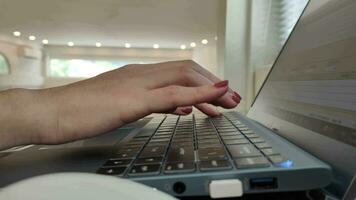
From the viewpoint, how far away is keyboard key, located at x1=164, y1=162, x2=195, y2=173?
23cm

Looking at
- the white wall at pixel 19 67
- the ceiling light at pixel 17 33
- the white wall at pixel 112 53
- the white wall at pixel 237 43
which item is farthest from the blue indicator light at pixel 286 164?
the white wall at pixel 112 53

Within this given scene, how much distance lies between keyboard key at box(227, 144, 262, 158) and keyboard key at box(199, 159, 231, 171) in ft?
0.08

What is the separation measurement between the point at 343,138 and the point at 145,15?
12.2 feet

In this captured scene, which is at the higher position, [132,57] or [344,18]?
[132,57]

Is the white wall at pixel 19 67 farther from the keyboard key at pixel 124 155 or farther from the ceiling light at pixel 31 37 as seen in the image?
the keyboard key at pixel 124 155

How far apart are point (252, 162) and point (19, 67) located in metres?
6.73

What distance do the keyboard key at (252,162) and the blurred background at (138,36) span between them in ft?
2.90

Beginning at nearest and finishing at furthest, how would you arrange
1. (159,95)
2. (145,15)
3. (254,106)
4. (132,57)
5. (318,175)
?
(318,175) → (159,95) → (254,106) → (145,15) → (132,57)

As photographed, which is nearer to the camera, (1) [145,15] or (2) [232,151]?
(2) [232,151]

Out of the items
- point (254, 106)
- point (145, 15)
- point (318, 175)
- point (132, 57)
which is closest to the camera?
point (318, 175)

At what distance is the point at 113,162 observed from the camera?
284mm

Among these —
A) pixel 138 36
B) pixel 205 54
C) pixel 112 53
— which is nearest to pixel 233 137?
pixel 138 36

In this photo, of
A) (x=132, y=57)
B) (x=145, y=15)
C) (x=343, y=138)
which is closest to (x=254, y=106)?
(x=343, y=138)

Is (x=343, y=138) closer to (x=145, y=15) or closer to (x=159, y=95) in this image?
(x=159, y=95)
